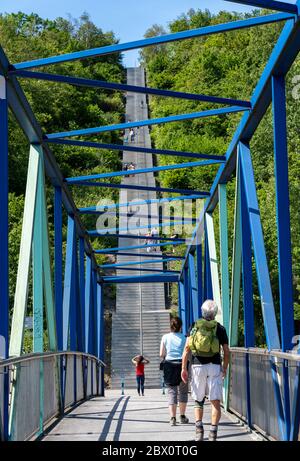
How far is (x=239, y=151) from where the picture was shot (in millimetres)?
13188

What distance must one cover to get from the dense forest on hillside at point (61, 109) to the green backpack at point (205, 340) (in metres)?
30.8

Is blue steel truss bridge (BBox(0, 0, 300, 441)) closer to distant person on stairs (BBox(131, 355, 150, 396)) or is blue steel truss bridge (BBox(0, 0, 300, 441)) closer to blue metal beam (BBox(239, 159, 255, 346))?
blue metal beam (BBox(239, 159, 255, 346))

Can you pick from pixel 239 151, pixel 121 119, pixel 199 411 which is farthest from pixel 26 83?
pixel 199 411

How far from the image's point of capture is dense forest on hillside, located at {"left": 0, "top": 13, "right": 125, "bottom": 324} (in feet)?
151

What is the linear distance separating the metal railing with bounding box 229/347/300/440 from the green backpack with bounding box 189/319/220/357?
0.53 meters

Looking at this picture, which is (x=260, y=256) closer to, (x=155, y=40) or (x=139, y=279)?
(x=155, y=40)

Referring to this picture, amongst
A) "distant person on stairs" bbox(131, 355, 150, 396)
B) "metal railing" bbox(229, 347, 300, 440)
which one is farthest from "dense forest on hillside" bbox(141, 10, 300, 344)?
"metal railing" bbox(229, 347, 300, 440)

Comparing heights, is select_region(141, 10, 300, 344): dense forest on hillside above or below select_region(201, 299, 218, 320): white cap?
above

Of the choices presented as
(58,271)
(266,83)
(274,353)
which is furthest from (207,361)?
(58,271)

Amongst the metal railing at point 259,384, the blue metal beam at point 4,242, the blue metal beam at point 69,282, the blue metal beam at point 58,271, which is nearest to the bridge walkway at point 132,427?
the metal railing at point 259,384

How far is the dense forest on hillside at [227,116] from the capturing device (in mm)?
37906

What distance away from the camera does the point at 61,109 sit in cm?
7675

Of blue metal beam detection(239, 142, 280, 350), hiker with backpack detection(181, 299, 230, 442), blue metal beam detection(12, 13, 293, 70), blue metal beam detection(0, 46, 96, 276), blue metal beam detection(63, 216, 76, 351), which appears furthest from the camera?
blue metal beam detection(63, 216, 76, 351)

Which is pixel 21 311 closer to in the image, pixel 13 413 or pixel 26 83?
pixel 13 413
